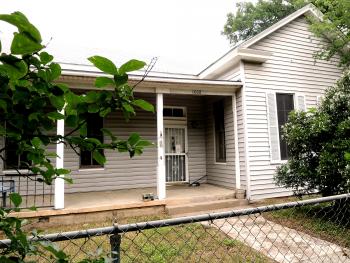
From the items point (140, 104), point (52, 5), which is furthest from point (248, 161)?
point (52, 5)

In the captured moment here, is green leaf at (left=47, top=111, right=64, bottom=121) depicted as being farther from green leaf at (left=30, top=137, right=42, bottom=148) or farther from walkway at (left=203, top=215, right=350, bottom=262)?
walkway at (left=203, top=215, right=350, bottom=262)

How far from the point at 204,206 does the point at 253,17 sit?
18953 mm

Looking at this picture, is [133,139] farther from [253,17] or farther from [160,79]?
[253,17]

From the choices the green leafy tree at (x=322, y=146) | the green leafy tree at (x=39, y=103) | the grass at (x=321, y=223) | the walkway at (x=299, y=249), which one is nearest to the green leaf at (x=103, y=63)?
the green leafy tree at (x=39, y=103)

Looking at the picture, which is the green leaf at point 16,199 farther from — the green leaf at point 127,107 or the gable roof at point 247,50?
the gable roof at point 247,50

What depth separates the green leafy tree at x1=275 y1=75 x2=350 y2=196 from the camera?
5.41 m

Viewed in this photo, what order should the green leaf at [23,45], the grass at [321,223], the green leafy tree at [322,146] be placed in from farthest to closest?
the green leafy tree at [322,146]
the grass at [321,223]
the green leaf at [23,45]

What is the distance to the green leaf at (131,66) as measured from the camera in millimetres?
734

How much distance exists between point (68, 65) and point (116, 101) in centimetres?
910

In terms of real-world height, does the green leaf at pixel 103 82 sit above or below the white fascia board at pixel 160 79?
below

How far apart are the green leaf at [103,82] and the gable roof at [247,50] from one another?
7463mm

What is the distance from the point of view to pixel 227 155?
336 inches

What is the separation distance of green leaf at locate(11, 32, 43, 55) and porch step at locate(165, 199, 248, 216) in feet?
21.0

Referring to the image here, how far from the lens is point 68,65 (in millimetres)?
9070
